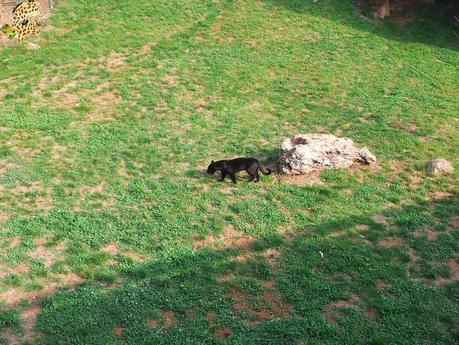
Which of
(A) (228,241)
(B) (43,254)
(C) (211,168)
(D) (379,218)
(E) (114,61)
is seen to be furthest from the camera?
(E) (114,61)

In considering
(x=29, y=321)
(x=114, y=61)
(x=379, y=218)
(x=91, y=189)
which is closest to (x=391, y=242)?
(x=379, y=218)

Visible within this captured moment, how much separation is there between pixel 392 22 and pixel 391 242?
17863 millimetres

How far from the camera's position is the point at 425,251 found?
34.2ft

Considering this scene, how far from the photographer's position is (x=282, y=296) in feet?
29.7

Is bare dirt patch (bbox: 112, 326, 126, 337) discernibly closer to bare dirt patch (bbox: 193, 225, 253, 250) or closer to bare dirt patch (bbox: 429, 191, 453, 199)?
bare dirt patch (bbox: 193, 225, 253, 250)

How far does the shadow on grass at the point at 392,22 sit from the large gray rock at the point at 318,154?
12.6 metres

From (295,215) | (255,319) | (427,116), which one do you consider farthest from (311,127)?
(255,319)

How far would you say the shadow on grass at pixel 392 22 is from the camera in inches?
958

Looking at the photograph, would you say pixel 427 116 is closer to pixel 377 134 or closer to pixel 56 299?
pixel 377 134

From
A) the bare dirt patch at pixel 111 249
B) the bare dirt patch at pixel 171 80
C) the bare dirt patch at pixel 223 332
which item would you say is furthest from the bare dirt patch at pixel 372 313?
the bare dirt patch at pixel 171 80

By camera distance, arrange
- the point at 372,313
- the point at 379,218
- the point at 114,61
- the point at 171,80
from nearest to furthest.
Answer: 1. the point at 372,313
2. the point at 379,218
3. the point at 171,80
4. the point at 114,61

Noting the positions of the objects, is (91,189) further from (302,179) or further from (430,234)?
(430,234)

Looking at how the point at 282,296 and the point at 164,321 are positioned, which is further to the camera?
the point at 282,296

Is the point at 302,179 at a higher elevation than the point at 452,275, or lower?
higher
